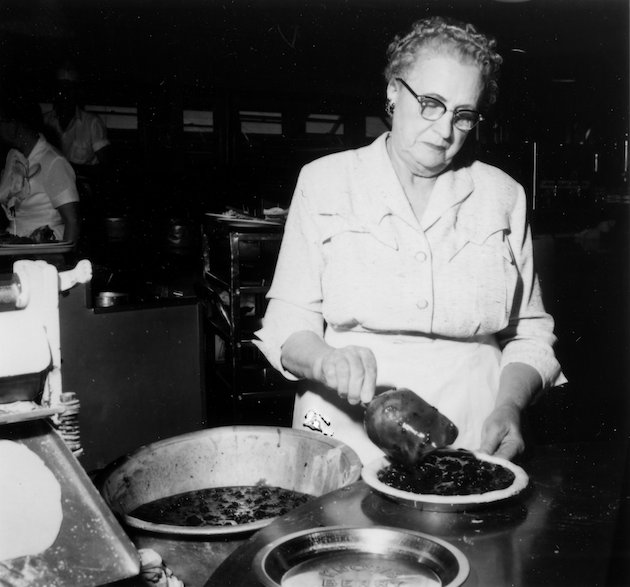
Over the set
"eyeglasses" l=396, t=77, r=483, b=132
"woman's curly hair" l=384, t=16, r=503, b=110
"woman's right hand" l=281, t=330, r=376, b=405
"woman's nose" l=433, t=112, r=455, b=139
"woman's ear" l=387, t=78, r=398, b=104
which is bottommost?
"woman's right hand" l=281, t=330, r=376, b=405

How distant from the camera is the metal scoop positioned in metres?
1.39

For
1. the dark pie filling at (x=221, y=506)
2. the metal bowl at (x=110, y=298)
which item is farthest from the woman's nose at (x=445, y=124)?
the metal bowl at (x=110, y=298)

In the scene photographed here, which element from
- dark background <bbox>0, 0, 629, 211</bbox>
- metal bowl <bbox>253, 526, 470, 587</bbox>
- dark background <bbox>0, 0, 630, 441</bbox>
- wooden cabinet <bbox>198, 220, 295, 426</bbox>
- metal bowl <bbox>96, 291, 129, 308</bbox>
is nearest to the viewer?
metal bowl <bbox>253, 526, 470, 587</bbox>

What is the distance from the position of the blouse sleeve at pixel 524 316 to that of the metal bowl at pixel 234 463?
77 centimetres

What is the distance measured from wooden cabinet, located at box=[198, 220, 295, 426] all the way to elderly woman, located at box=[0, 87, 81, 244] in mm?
1016

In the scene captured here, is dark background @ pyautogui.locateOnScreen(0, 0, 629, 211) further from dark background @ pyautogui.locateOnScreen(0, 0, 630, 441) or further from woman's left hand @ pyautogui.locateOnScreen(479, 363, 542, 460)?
woman's left hand @ pyautogui.locateOnScreen(479, 363, 542, 460)

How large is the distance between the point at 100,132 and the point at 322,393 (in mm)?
5221

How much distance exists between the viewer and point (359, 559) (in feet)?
3.57

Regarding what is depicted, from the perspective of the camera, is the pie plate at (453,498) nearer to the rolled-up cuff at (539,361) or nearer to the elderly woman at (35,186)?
the rolled-up cuff at (539,361)

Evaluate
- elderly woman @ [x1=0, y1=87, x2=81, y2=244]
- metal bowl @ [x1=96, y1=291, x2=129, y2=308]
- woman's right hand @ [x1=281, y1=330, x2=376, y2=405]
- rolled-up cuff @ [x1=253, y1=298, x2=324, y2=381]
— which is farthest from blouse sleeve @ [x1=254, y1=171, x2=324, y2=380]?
elderly woman @ [x1=0, y1=87, x2=81, y2=244]

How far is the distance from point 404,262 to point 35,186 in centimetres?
339

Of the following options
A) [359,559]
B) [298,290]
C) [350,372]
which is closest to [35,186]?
[298,290]

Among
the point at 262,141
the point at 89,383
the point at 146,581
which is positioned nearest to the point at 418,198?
the point at 146,581

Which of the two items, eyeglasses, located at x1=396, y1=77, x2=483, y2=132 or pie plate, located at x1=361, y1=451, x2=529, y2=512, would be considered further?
eyeglasses, located at x1=396, y1=77, x2=483, y2=132
